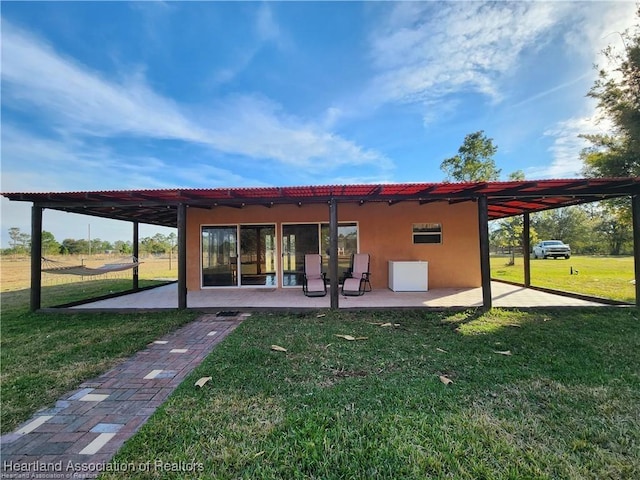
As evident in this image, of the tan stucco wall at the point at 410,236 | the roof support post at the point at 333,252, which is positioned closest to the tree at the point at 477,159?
the tan stucco wall at the point at 410,236

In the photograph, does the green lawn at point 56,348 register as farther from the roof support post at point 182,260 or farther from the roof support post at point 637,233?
the roof support post at point 637,233

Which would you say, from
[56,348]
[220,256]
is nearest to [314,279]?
[220,256]

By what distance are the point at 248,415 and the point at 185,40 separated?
1250cm

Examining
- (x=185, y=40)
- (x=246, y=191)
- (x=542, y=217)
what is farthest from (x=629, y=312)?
(x=542, y=217)

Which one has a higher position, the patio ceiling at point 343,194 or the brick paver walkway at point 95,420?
the patio ceiling at point 343,194

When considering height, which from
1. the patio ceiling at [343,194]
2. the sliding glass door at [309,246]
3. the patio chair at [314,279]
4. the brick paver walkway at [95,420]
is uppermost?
the patio ceiling at [343,194]

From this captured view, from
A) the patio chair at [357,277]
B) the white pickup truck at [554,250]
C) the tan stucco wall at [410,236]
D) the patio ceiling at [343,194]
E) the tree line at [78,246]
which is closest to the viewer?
the patio ceiling at [343,194]

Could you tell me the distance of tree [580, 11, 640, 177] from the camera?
8539 mm

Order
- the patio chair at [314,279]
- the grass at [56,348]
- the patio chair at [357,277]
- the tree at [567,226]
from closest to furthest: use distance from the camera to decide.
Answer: the grass at [56,348] → the patio chair at [314,279] → the patio chair at [357,277] → the tree at [567,226]

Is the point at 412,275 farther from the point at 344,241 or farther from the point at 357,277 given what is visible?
the point at 344,241

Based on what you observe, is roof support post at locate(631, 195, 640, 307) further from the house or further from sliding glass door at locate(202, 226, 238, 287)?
sliding glass door at locate(202, 226, 238, 287)

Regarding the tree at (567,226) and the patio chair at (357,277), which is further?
the tree at (567,226)

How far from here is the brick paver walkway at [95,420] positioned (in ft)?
6.49

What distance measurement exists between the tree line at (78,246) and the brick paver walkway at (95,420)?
73.8ft
